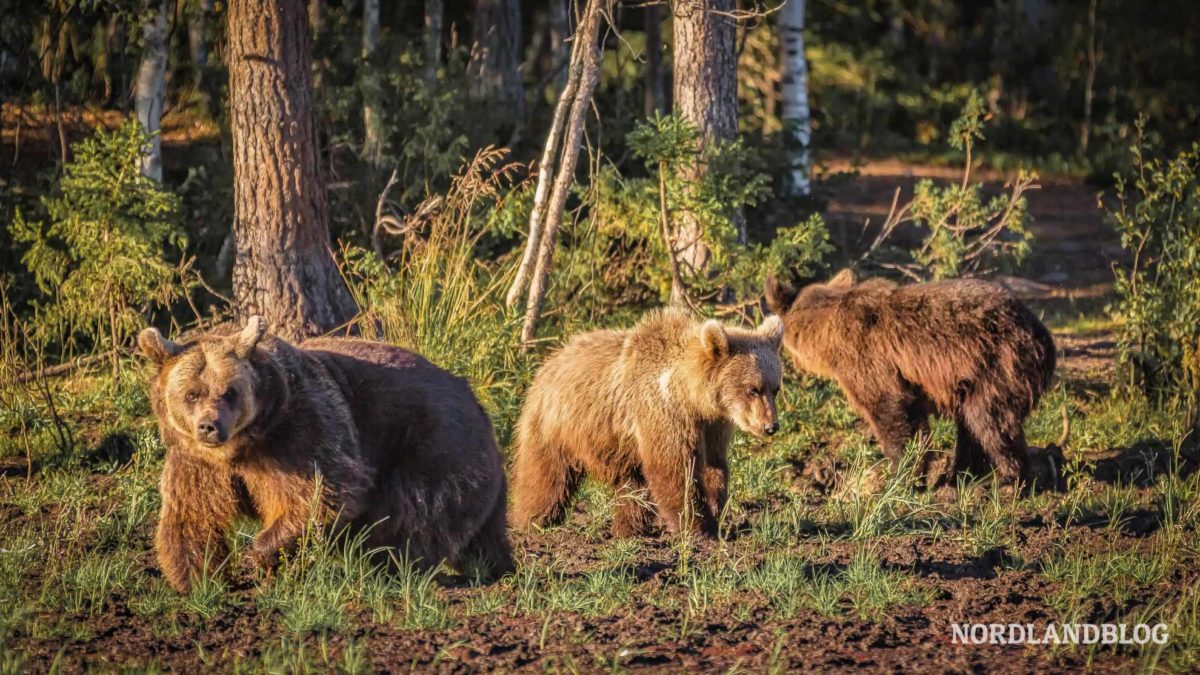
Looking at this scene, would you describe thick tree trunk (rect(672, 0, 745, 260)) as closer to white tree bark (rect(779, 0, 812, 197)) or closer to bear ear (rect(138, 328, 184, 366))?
white tree bark (rect(779, 0, 812, 197))

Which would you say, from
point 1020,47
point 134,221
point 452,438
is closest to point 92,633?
point 452,438

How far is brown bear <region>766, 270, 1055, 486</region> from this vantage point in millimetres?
9344

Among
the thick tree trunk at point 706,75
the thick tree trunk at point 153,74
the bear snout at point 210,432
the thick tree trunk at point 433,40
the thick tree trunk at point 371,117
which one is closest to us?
the bear snout at point 210,432

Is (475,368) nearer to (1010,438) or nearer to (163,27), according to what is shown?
(1010,438)

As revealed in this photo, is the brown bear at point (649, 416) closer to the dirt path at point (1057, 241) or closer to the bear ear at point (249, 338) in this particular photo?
the bear ear at point (249, 338)

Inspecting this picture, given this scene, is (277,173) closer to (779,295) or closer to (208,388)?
(779,295)

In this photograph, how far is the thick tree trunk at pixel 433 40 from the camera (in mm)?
16203

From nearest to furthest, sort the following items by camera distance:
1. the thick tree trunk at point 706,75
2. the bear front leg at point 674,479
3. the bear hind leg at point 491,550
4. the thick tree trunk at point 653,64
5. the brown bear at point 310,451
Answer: the brown bear at point 310,451, the bear hind leg at point 491,550, the bear front leg at point 674,479, the thick tree trunk at point 706,75, the thick tree trunk at point 653,64

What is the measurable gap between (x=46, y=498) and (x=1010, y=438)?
5997mm

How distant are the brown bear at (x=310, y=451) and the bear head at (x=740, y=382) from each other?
1.52 meters

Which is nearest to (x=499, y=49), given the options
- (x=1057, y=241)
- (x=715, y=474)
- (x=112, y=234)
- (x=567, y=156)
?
(x=1057, y=241)

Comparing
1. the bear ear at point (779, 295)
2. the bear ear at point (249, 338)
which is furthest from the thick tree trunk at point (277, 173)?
the bear ear at point (249, 338)

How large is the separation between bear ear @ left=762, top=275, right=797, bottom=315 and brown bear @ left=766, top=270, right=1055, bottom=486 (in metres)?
0.33

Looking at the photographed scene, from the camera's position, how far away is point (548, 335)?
1107 cm
